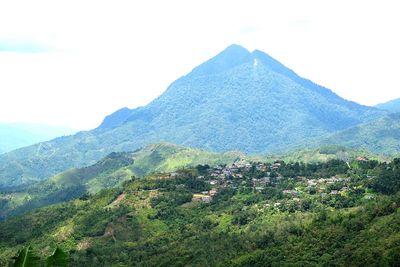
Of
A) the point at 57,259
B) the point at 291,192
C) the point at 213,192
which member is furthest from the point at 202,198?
the point at 57,259

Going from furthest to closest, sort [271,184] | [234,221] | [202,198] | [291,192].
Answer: [271,184], [202,198], [291,192], [234,221]

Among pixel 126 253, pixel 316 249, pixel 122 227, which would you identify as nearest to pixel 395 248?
pixel 316 249

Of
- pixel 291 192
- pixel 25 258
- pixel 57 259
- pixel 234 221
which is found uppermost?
pixel 25 258

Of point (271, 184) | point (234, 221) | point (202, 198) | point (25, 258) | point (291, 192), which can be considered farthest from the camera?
point (271, 184)

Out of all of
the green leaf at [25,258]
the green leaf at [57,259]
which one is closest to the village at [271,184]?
the green leaf at [57,259]

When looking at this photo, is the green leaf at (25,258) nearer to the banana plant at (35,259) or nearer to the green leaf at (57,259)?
the banana plant at (35,259)

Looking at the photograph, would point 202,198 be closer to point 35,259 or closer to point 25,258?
point 35,259
